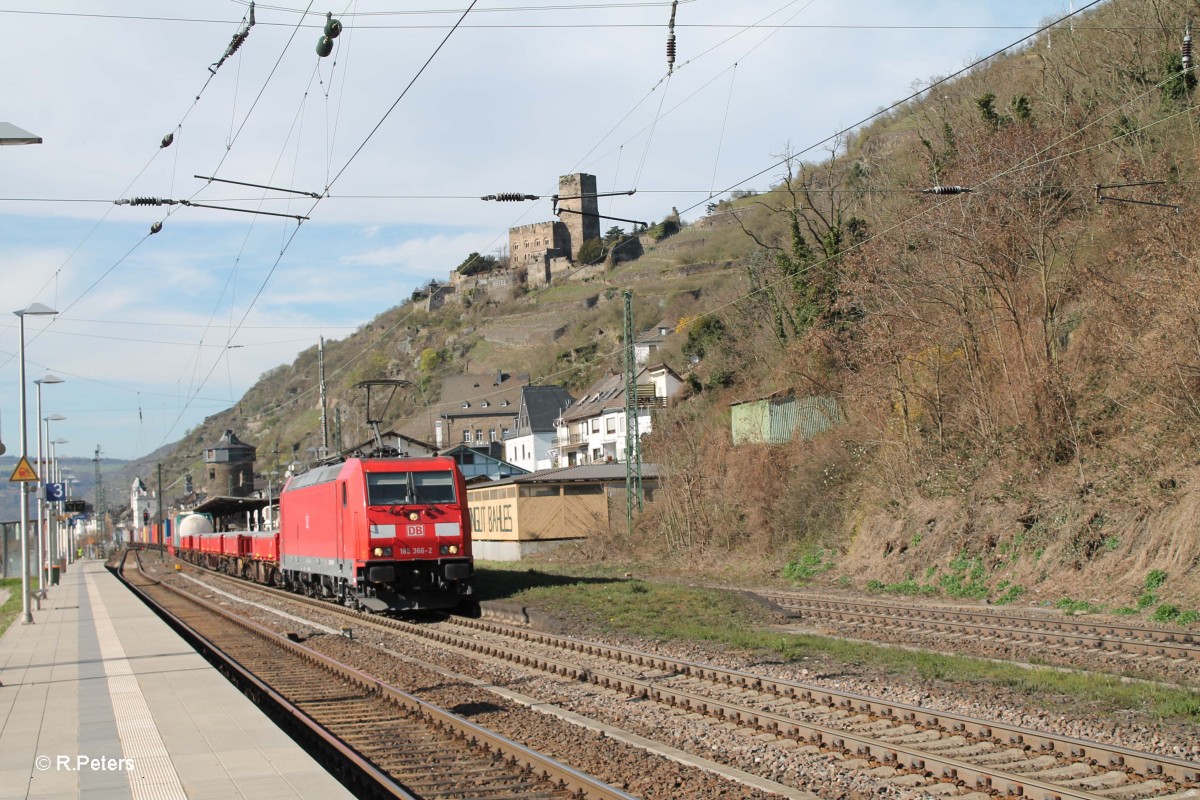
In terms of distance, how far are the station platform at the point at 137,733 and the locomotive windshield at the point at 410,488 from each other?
486 centimetres

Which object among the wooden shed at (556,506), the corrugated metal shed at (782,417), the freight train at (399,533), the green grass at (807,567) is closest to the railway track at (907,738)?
the freight train at (399,533)

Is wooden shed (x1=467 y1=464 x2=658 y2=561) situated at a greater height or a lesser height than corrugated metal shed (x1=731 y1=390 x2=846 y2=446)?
lesser

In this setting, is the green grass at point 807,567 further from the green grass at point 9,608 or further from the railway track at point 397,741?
the green grass at point 9,608

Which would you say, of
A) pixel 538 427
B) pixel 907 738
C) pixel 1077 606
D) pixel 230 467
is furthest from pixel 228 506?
pixel 230 467

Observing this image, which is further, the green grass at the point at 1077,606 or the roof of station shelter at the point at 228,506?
the roof of station shelter at the point at 228,506

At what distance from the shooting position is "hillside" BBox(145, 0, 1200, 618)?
720 inches

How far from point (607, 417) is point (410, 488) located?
4986 centimetres

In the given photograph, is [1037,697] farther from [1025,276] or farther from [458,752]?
[1025,276]

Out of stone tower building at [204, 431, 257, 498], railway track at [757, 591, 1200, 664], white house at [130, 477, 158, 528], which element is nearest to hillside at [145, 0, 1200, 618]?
railway track at [757, 591, 1200, 664]

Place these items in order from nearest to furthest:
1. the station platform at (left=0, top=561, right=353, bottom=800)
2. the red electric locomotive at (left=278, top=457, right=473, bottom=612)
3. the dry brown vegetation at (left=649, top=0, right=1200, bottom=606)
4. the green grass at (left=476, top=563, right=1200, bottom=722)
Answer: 1. the station platform at (left=0, top=561, right=353, bottom=800)
2. the green grass at (left=476, top=563, right=1200, bottom=722)
3. the dry brown vegetation at (left=649, top=0, right=1200, bottom=606)
4. the red electric locomotive at (left=278, top=457, right=473, bottom=612)

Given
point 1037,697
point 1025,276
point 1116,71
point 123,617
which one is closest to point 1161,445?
point 1025,276

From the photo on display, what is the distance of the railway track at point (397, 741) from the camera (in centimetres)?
789

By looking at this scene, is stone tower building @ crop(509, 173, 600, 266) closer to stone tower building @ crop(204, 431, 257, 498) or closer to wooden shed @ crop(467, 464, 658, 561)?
stone tower building @ crop(204, 431, 257, 498)

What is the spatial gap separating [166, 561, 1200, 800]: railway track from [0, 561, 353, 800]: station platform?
3.93 metres
